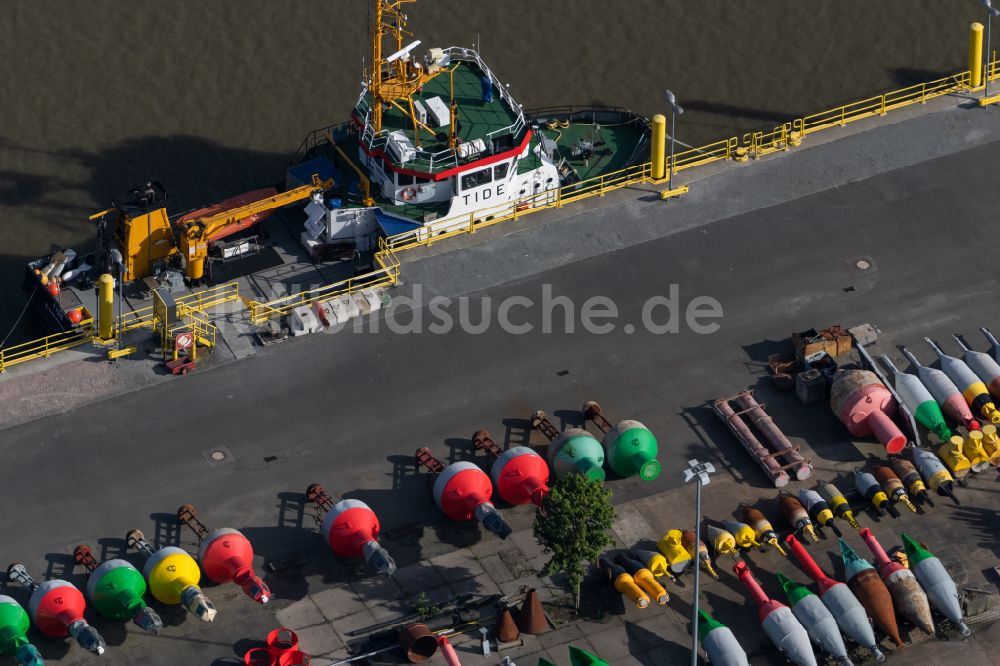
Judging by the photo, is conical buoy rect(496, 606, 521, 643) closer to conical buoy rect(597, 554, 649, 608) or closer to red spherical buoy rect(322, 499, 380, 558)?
conical buoy rect(597, 554, 649, 608)

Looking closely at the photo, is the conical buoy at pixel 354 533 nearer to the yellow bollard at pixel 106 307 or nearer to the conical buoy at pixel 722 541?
the conical buoy at pixel 722 541

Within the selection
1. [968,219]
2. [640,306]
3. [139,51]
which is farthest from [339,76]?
[968,219]

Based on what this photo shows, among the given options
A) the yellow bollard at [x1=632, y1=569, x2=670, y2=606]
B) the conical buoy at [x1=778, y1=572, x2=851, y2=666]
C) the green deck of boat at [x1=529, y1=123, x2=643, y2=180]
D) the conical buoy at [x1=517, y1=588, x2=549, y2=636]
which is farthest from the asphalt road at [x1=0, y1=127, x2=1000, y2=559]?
the conical buoy at [x1=778, y1=572, x2=851, y2=666]

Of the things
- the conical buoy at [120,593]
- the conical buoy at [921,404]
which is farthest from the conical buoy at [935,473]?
the conical buoy at [120,593]

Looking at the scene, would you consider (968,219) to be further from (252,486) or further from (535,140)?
(252,486)

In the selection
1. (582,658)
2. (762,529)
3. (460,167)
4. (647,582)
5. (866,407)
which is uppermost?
(460,167)

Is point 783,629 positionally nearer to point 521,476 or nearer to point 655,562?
point 655,562

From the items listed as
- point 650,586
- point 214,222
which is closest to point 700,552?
point 650,586
